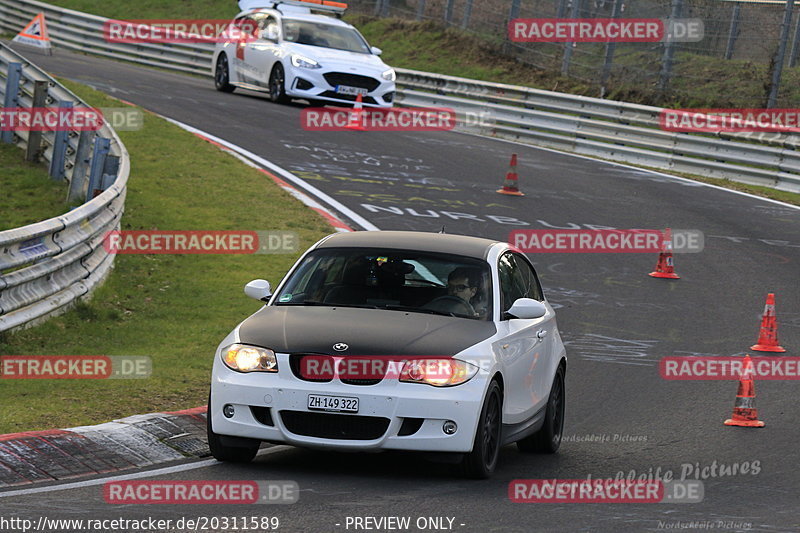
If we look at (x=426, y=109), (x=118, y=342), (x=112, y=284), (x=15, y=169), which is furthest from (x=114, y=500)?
(x=426, y=109)

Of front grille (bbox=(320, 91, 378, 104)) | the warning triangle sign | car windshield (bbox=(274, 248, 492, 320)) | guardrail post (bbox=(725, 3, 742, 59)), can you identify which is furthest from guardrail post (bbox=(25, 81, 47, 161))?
the warning triangle sign

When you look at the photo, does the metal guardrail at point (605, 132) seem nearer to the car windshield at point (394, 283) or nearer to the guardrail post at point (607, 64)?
the guardrail post at point (607, 64)

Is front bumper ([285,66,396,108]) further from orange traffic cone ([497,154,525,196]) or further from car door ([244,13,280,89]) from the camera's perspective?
orange traffic cone ([497,154,525,196])

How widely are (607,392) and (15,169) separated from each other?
32.6 ft

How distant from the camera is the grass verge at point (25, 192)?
54.5ft

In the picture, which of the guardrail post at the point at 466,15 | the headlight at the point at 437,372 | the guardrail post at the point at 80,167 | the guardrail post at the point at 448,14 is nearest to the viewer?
the headlight at the point at 437,372

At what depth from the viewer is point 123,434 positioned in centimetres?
870

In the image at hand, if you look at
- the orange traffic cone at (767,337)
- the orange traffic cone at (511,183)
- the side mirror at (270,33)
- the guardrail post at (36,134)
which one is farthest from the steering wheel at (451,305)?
the side mirror at (270,33)

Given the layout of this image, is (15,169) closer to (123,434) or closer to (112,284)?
(112,284)

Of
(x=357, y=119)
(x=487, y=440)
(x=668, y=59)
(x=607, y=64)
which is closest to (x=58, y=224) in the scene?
(x=487, y=440)

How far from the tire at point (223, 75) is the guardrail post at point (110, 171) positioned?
1534 cm

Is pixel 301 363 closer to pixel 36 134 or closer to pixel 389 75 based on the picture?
pixel 36 134

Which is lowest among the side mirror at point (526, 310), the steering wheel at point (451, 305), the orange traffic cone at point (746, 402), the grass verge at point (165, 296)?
the grass verge at point (165, 296)

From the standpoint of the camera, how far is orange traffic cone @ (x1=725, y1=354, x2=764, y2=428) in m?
10.6
